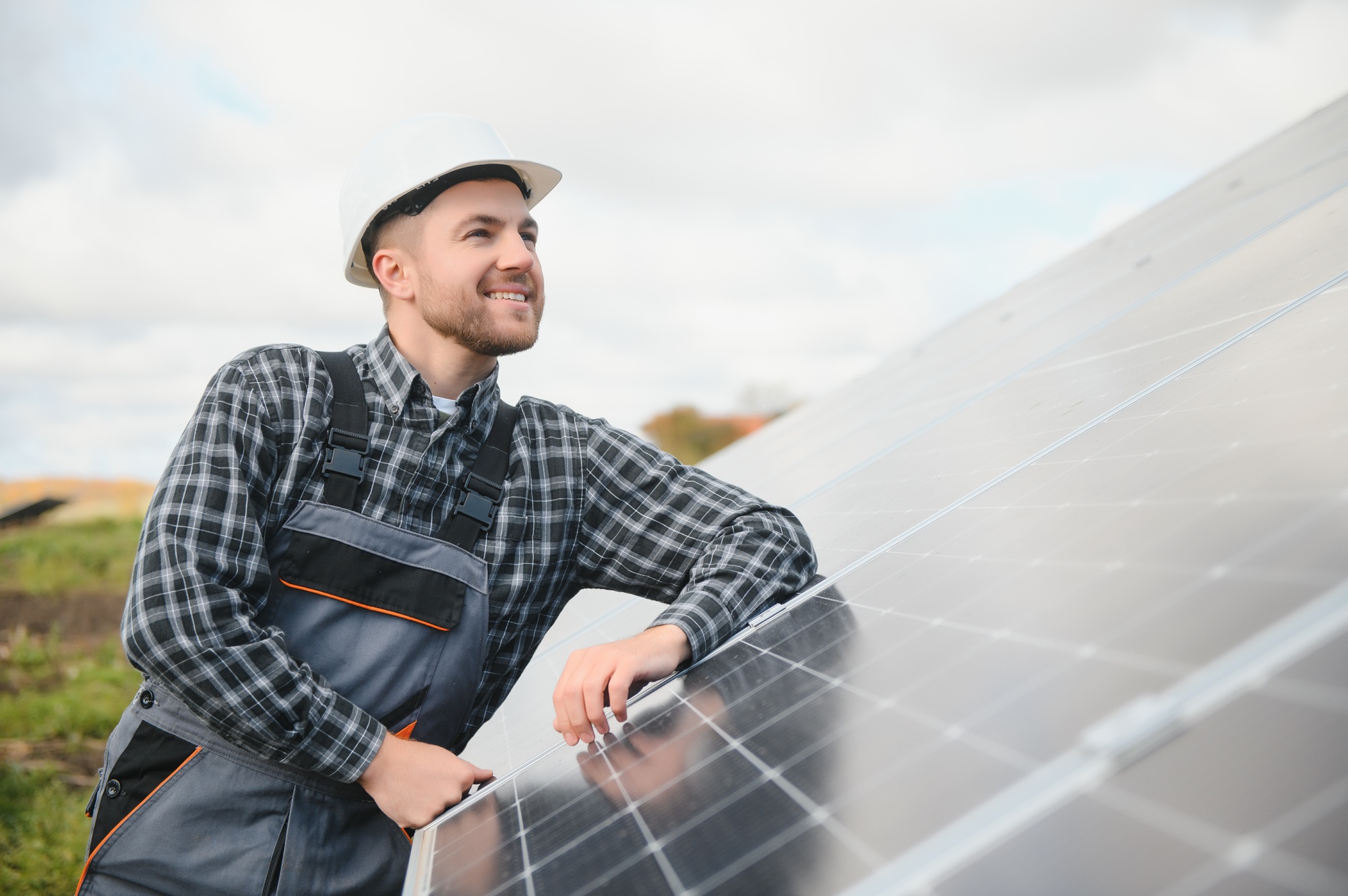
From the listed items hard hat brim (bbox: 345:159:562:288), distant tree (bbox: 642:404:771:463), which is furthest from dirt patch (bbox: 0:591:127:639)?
distant tree (bbox: 642:404:771:463)

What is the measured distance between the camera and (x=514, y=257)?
2.61 metres

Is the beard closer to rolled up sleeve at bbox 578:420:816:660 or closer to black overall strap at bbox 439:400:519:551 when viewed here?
Result: black overall strap at bbox 439:400:519:551

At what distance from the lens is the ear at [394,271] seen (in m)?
2.70

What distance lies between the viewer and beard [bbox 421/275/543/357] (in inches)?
102

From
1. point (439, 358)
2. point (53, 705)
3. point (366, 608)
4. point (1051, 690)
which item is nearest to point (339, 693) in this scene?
point (366, 608)

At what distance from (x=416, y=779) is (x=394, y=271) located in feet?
4.79

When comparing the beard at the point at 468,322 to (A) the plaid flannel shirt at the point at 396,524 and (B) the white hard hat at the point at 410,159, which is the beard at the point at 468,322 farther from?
(B) the white hard hat at the point at 410,159

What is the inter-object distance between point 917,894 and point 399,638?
1648mm

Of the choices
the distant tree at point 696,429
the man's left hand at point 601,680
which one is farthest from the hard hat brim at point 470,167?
the distant tree at point 696,429

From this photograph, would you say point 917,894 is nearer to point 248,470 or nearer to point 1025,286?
point 248,470

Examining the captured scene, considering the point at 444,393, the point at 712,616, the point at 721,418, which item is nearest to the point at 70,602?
the point at 444,393

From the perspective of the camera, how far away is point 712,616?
2.17 metres

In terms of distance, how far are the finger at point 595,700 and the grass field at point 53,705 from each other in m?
4.15

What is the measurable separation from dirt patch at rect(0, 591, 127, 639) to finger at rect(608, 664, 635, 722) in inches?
433
